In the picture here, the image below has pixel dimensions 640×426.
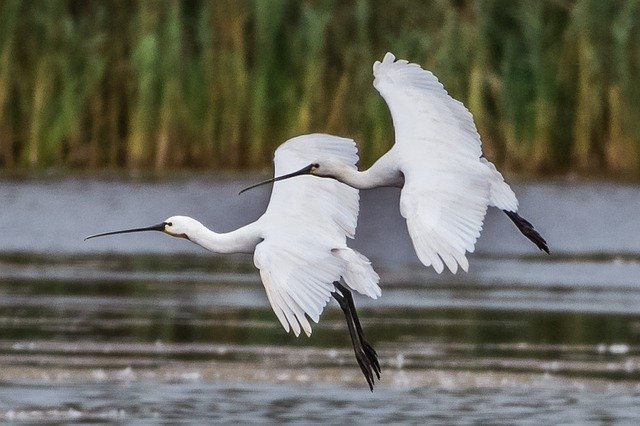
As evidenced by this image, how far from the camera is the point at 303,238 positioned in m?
10.0

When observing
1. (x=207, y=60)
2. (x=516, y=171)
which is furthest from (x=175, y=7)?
(x=516, y=171)

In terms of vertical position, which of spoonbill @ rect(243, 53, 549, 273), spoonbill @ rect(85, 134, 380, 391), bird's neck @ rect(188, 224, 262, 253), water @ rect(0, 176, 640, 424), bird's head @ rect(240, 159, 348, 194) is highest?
spoonbill @ rect(243, 53, 549, 273)

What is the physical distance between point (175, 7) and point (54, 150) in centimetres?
235

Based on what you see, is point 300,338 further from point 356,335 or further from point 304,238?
point 304,238

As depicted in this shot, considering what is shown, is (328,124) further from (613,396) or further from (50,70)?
(613,396)

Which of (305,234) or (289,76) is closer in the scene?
(305,234)

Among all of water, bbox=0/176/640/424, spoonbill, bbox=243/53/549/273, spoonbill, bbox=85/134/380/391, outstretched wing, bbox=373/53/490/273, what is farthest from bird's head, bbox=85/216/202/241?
water, bbox=0/176/640/424

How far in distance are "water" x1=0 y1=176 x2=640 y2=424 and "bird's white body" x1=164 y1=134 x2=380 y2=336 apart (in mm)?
1887

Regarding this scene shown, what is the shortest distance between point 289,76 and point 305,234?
1386cm

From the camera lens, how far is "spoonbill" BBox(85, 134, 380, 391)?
30.8 feet

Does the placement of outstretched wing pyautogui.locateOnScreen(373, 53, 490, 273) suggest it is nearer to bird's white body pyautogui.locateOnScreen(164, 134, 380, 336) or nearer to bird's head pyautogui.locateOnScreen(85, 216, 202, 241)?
bird's white body pyautogui.locateOnScreen(164, 134, 380, 336)

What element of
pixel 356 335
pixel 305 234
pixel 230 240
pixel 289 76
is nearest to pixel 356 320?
pixel 356 335

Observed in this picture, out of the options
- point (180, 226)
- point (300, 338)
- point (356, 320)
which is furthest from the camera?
point (300, 338)

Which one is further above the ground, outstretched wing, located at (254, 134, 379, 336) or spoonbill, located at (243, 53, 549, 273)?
spoonbill, located at (243, 53, 549, 273)
